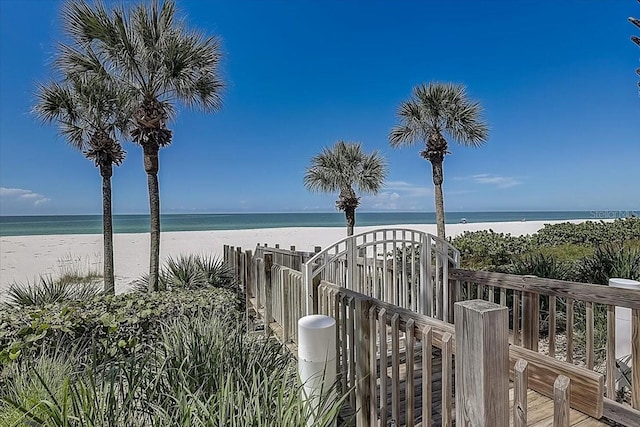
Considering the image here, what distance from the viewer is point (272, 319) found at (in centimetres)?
528

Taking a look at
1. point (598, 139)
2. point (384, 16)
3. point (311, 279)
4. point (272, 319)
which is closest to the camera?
point (311, 279)

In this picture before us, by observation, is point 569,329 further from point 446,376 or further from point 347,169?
point 347,169

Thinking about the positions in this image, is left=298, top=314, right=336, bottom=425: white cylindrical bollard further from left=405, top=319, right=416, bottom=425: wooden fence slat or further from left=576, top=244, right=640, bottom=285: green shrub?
left=576, top=244, right=640, bottom=285: green shrub

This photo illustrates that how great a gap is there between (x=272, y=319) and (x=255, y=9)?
35.0 feet

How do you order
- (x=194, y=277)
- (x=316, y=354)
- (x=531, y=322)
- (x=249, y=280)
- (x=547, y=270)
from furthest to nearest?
(x=194, y=277)
(x=249, y=280)
(x=547, y=270)
(x=531, y=322)
(x=316, y=354)

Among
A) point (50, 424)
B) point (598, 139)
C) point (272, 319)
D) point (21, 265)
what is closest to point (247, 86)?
point (21, 265)

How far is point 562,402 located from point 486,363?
0.84 feet

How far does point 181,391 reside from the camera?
2.00 meters

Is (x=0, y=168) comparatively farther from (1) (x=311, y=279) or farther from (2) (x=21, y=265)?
(1) (x=311, y=279)

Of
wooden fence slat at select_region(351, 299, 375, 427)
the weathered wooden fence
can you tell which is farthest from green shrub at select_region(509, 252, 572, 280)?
wooden fence slat at select_region(351, 299, 375, 427)

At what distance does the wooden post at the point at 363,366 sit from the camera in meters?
2.33

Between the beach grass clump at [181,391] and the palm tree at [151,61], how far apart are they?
4.92m

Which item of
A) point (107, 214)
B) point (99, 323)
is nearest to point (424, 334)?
point (99, 323)

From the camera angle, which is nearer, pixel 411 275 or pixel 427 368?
pixel 427 368
